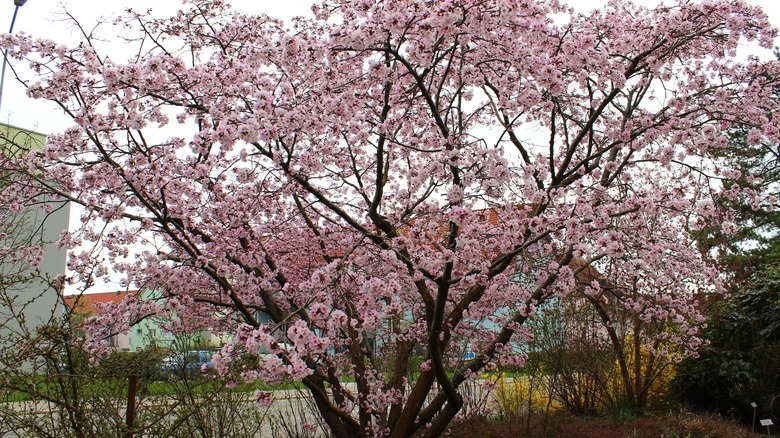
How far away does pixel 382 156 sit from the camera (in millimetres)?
4562

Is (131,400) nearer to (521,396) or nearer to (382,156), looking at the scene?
(382,156)

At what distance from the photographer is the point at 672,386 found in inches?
359

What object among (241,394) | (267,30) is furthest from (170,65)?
(241,394)

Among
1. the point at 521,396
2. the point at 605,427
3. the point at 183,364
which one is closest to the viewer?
the point at 183,364

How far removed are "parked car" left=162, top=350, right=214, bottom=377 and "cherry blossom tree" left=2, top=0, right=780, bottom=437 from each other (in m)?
0.30

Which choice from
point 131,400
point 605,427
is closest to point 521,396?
point 605,427

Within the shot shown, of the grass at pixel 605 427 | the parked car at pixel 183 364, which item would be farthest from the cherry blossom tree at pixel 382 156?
the grass at pixel 605 427

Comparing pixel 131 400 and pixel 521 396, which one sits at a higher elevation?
pixel 131 400

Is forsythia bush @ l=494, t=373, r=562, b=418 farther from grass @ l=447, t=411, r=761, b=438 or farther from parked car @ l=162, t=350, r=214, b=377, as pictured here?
parked car @ l=162, t=350, r=214, b=377

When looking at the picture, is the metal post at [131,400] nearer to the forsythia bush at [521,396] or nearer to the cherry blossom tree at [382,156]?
the cherry blossom tree at [382,156]

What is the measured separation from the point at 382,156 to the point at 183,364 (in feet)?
8.68

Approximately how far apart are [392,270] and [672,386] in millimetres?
6318

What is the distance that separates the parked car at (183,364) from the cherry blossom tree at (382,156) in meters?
0.30

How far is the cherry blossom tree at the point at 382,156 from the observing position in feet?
13.3
